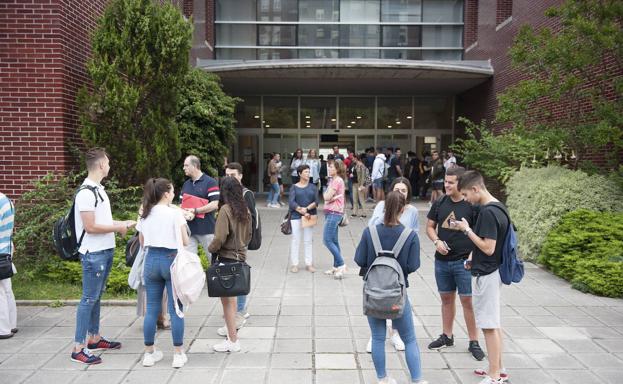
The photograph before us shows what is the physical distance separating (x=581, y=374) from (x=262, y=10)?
18.9 m

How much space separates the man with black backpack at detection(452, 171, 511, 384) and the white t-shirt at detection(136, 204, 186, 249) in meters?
2.44

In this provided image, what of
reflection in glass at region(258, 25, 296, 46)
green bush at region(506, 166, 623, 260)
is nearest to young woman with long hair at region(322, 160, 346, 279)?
green bush at region(506, 166, 623, 260)

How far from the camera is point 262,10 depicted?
21.0 meters

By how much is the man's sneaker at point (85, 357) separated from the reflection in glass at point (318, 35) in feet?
57.7

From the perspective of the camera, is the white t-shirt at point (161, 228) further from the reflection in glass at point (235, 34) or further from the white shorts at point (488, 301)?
the reflection in glass at point (235, 34)

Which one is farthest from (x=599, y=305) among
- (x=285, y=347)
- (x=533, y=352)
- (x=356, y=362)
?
(x=285, y=347)

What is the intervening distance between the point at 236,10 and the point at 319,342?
17.8 metres

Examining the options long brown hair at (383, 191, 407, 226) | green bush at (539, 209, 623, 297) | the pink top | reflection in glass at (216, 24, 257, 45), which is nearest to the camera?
long brown hair at (383, 191, 407, 226)

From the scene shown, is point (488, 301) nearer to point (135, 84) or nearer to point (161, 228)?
point (161, 228)

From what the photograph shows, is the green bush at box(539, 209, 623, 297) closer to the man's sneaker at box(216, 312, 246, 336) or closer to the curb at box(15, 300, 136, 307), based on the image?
the man's sneaker at box(216, 312, 246, 336)

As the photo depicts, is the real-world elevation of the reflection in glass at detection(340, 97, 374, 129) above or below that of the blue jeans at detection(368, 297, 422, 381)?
above

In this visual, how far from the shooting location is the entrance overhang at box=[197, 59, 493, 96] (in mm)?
16359

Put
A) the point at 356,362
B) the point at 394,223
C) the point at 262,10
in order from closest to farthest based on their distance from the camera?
the point at 394,223, the point at 356,362, the point at 262,10

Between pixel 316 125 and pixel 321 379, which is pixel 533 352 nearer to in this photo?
pixel 321 379
